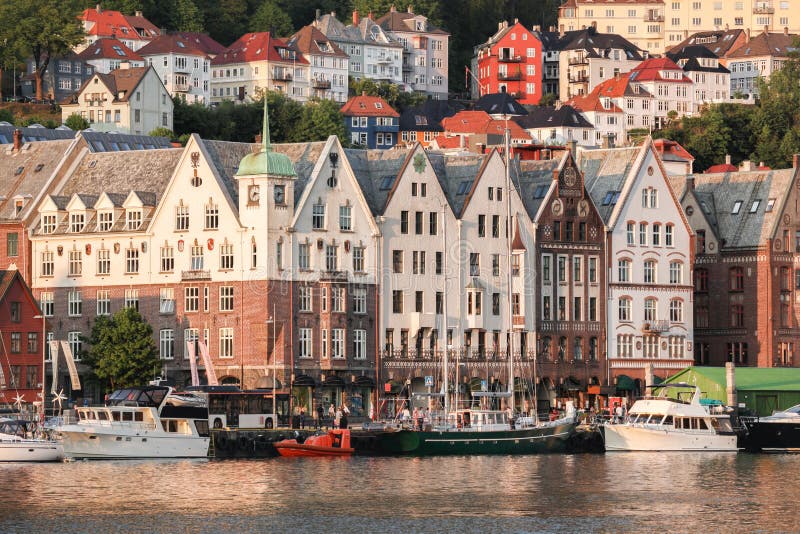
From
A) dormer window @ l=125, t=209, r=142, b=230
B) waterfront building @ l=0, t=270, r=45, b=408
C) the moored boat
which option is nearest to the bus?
waterfront building @ l=0, t=270, r=45, b=408

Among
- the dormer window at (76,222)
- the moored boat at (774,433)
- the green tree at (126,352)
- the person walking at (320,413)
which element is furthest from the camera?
the dormer window at (76,222)

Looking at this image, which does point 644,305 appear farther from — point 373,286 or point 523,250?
point 373,286

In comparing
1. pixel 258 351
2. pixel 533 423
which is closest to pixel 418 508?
pixel 533 423

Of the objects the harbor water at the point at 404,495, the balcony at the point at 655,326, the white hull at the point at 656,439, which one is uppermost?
the balcony at the point at 655,326

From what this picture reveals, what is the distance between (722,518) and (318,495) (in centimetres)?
1931

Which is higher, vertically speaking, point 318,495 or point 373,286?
point 373,286

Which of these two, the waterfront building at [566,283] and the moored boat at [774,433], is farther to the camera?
the waterfront building at [566,283]

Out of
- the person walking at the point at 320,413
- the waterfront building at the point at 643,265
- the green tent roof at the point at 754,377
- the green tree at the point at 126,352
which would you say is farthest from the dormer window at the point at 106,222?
the green tent roof at the point at 754,377

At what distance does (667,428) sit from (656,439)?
0.95 m

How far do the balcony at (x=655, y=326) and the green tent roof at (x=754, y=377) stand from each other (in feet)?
22.3

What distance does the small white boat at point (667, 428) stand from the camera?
5359 inches

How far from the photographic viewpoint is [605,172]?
165 m

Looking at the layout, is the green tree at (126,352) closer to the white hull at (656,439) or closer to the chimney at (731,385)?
the white hull at (656,439)

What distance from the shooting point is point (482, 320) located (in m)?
154
